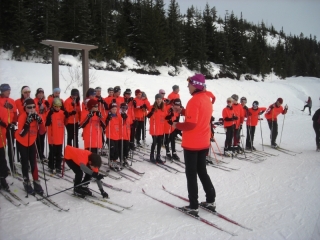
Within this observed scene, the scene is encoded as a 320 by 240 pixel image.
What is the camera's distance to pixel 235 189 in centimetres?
516

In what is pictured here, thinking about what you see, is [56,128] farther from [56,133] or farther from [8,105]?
[8,105]

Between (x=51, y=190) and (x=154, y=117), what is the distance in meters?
3.26

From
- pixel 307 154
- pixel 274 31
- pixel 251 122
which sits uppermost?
pixel 274 31

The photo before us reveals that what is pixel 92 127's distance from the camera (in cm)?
561

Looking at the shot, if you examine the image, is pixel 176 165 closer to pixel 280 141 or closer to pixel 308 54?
pixel 280 141

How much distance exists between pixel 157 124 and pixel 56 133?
2.54 m

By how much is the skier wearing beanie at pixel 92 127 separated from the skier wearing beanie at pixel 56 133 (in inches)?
23.1

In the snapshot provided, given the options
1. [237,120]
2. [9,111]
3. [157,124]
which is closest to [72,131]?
[9,111]

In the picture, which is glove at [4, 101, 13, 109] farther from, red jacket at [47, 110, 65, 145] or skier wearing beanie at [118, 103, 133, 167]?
skier wearing beanie at [118, 103, 133, 167]

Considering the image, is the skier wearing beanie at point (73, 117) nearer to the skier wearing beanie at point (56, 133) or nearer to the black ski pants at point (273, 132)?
the skier wearing beanie at point (56, 133)

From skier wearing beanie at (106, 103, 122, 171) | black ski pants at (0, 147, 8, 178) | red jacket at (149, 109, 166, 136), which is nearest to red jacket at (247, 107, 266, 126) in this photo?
red jacket at (149, 109, 166, 136)

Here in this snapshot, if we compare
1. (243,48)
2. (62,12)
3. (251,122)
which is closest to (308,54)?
(243,48)

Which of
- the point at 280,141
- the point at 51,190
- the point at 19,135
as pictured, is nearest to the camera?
the point at 19,135

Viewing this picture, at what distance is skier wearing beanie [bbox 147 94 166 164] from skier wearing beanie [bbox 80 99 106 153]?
1677mm
